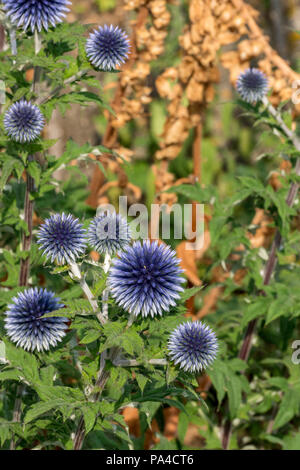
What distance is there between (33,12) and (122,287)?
100cm

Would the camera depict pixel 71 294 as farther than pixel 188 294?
A: Yes

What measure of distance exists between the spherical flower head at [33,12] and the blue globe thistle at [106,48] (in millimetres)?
138

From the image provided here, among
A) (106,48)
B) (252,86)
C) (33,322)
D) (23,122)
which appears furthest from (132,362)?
(252,86)

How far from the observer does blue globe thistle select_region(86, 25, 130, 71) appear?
182 centimetres

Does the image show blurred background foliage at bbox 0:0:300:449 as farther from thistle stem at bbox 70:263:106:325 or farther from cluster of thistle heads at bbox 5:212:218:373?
thistle stem at bbox 70:263:106:325

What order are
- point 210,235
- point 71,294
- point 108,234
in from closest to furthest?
point 108,234
point 71,294
point 210,235

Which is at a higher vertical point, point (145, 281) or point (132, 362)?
point (145, 281)

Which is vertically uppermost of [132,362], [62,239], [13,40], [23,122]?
[13,40]

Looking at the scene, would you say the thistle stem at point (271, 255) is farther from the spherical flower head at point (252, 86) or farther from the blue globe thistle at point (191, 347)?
the blue globe thistle at point (191, 347)

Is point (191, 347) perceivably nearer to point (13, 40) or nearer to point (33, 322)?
point (33, 322)

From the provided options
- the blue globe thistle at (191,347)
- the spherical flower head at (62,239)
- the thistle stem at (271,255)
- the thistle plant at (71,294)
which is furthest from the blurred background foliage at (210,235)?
the blue globe thistle at (191,347)

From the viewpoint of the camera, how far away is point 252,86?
2328mm

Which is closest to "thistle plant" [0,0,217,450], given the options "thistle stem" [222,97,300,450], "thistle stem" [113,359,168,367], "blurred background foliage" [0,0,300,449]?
"thistle stem" [113,359,168,367]

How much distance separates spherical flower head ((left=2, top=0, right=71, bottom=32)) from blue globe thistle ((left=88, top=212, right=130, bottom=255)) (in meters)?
0.69
